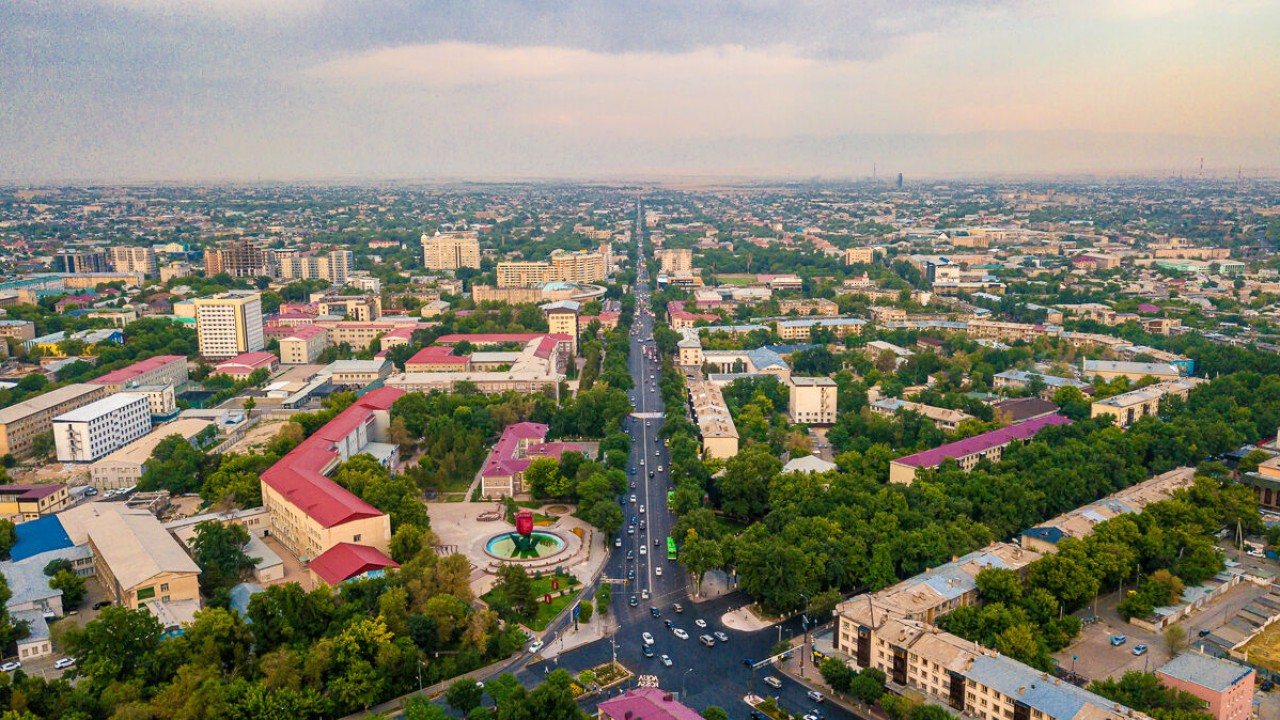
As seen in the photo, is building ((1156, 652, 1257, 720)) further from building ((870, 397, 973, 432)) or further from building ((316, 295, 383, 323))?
building ((316, 295, 383, 323))

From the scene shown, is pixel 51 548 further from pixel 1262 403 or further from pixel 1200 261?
pixel 1200 261

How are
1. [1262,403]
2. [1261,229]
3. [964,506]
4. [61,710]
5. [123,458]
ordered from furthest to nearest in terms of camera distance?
[1261,229] → [1262,403] → [123,458] → [964,506] → [61,710]

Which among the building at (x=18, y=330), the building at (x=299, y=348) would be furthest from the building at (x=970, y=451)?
the building at (x=18, y=330)

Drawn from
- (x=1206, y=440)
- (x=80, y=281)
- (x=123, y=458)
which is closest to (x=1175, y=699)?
(x=1206, y=440)

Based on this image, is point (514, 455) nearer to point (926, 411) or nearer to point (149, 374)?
point (926, 411)

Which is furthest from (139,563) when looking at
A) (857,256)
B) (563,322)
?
(857,256)

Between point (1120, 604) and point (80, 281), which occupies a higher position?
point (80, 281)

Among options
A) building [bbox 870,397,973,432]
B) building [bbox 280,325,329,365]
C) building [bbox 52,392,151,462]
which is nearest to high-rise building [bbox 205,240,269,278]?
building [bbox 280,325,329,365]
